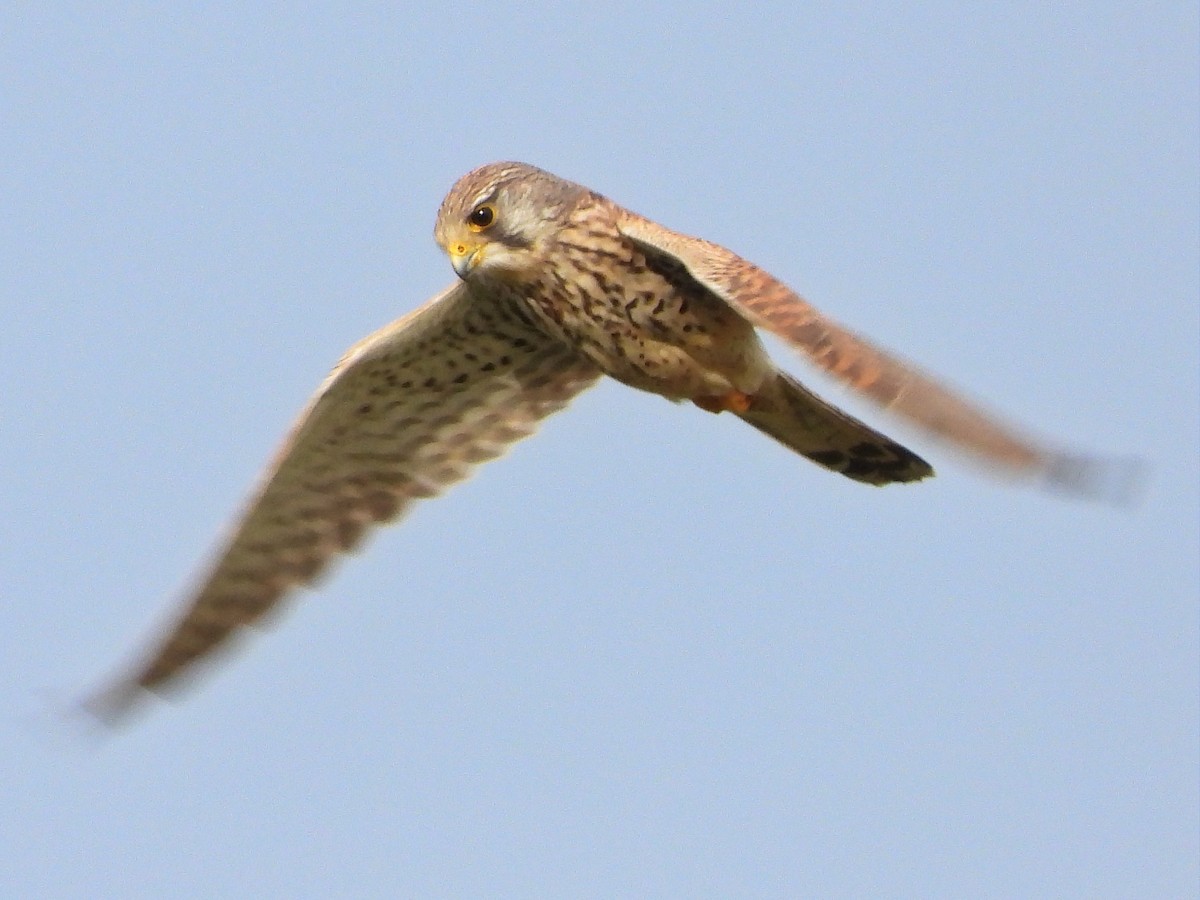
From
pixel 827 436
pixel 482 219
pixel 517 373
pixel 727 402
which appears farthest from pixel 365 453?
pixel 827 436

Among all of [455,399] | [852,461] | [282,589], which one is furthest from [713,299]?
[282,589]

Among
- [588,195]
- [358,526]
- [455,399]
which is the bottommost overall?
[358,526]

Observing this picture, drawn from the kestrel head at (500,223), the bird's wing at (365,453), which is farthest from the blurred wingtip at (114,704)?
the kestrel head at (500,223)

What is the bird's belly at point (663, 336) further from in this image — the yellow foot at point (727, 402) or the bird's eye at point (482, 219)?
the bird's eye at point (482, 219)

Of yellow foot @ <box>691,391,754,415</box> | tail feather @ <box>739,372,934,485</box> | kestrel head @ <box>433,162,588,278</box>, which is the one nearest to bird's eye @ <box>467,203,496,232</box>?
kestrel head @ <box>433,162,588,278</box>

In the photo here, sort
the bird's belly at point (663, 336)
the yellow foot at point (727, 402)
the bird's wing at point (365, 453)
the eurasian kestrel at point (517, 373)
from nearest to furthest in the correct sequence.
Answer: the eurasian kestrel at point (517, 373), the bird's belly at point (663, 336), the yellow foot at point (727, 402), the bird's wing at point (365, 453)

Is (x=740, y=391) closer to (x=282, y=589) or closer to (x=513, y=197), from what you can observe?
(x=513, y=197)

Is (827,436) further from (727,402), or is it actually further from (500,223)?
(500,223)
